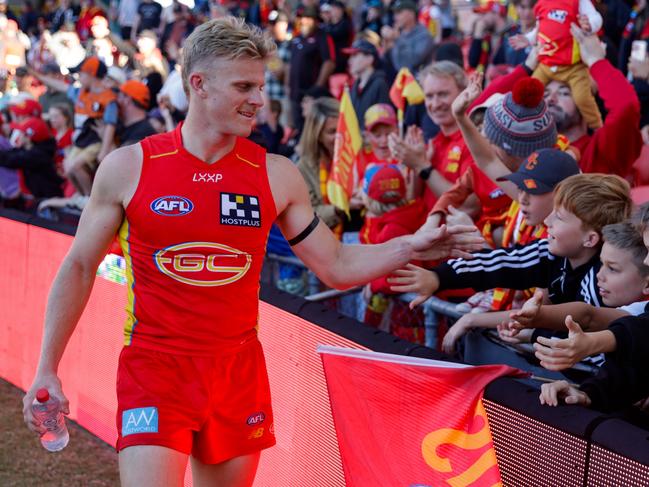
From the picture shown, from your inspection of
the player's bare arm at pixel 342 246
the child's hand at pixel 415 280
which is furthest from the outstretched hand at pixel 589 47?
the player's bare arm at pixel 342 246

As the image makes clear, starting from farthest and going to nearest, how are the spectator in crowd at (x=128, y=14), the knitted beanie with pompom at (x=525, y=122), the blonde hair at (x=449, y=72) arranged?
the spectator in crowd at (x=128, y=14) → the blonde hair at (x=449, y=72) → the knitted beanie with pompom at (x=525, y=122)

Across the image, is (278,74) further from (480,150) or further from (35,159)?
(480,150)

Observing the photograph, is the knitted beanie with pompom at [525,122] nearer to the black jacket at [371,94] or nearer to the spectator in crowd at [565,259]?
the spectator in crowd at [565,259]

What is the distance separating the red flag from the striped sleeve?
2.72ft

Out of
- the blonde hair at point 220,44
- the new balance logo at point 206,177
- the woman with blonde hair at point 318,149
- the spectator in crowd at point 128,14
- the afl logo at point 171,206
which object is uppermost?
the blonde hair at point 220,44

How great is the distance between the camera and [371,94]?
31.0 ft

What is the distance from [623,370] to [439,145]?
353cm

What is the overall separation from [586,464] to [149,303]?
5.05 ft

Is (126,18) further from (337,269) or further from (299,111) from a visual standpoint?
(337,269)

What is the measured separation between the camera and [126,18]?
19.0 metres

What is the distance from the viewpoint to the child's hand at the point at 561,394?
2977 millimetres

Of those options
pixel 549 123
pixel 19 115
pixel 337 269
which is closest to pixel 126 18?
pixel 19 115

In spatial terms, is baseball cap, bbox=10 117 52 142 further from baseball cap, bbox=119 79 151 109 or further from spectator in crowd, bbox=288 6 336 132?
spectator in crowd, bbox=288 6 336 132

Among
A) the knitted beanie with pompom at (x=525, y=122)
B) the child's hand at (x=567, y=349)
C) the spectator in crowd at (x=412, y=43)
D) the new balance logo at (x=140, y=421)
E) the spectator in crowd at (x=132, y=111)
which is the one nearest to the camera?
the child's hand at (x=567, y=349)
